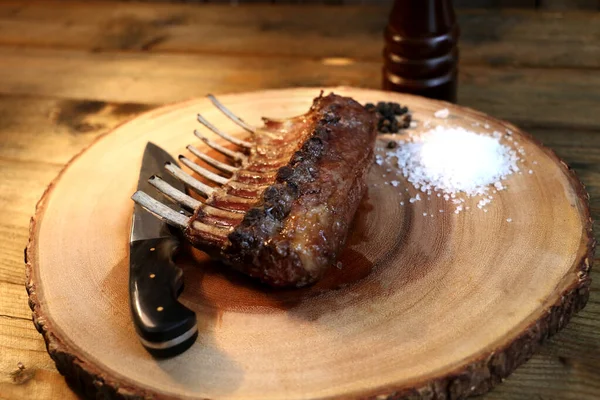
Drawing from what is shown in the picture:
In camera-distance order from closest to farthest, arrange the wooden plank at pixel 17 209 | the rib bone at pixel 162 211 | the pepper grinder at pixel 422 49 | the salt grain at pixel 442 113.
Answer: the rib bone at pixel 162 211 → the wooden plank at pixel 17 209 → the salt grain at pixel 442 113 → the pepper grinder at pixel 422 49

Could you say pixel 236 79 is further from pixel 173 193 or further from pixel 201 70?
pixel 173 193

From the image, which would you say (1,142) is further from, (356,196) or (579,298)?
(579,298)

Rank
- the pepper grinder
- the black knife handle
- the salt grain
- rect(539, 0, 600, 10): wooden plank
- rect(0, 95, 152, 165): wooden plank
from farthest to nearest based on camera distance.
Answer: rect(539, 0, 600, 10): wooden plank
rect(0, 95, 152, 165): wooden plank
the pepper grinder
the salt grain
the black knife handle

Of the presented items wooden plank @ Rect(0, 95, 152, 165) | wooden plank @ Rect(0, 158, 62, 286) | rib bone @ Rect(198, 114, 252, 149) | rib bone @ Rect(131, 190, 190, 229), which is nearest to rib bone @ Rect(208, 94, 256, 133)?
rib bone @ Rect(198, 114, 252, 149)

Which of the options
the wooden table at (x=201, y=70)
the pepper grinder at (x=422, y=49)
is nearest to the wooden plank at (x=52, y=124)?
the wooden table at (x=201, y=70)

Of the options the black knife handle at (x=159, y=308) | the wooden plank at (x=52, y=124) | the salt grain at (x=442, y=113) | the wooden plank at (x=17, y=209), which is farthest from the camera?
the wooden plank at (x=52, y=124)

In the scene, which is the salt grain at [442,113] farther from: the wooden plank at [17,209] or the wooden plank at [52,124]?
the wooden plank at [17,209]

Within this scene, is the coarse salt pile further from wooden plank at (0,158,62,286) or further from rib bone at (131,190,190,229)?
wooden plank at (0,158,62,286)
